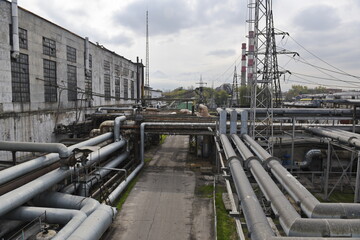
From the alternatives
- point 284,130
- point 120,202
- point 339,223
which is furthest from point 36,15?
point 339,223

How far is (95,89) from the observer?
33281mm

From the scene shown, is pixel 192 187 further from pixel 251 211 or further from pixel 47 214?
pixel 251 211

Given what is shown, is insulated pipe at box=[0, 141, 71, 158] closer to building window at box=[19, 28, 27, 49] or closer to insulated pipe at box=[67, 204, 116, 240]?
insulated pipe at box=[67, 204, 116, 240]

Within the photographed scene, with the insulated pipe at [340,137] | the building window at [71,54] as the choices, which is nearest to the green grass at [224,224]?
the insulated pipe at [340,137]

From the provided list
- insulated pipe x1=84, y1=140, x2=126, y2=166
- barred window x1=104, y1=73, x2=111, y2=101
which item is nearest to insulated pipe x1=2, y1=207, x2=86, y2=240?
insulated pipe x1=84, y1=140, x2=126, y2=166

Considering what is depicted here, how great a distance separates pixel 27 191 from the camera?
9.16 metres

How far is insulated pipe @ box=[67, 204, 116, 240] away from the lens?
7785 millimetres

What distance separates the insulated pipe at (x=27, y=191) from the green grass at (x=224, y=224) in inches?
294

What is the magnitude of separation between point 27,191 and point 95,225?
289 cm

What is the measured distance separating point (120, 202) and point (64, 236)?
7065 mm

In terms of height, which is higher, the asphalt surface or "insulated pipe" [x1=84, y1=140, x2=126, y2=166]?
"insulated pipe" [x1=84, y1=140, x2=126, y2=166]

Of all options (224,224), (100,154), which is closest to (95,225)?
(224,224)

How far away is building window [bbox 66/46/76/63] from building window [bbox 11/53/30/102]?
21.2 feet

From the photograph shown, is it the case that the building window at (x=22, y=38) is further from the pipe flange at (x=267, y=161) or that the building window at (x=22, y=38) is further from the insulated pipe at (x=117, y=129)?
the pipe flange at (x=267, y=161)
